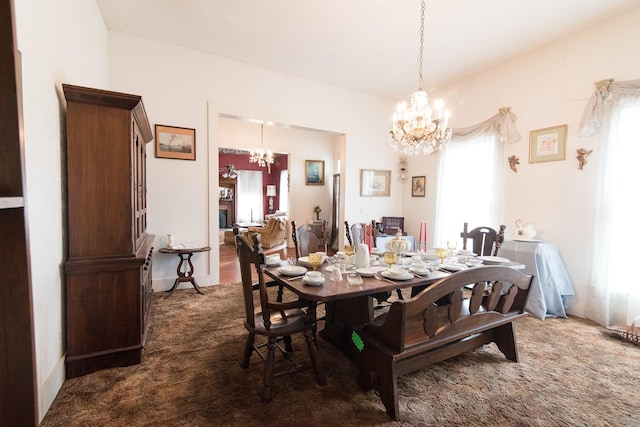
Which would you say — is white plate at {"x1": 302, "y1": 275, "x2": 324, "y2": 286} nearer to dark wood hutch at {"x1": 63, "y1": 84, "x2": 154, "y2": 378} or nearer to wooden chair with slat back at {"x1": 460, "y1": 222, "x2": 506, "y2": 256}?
dark wood hutch at {"x1": 63, "y1": 84, "x2": 154, "y2": 378}

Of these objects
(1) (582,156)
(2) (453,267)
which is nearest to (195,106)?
(2) (453,267)

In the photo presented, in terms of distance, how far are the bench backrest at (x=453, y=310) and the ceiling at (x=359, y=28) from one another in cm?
269

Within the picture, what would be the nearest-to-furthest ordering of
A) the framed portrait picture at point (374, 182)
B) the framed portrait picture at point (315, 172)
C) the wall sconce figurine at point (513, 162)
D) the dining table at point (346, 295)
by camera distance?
1. the dining table at point (346, 295)
2. the wall sconce figurine at point (513, 162)
3. the framed portrait picture at point (374, 182)
4. the framed portrait picture at point (315, 172)

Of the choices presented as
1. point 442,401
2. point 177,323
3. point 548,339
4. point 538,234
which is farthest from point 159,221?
point 538,234

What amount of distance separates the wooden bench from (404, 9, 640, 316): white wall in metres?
1.90

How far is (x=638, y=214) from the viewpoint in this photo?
111 inches

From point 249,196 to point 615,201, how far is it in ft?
31.7

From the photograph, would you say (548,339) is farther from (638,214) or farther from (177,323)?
(177,323)

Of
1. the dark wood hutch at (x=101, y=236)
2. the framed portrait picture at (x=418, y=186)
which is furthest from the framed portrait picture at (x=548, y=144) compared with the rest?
the dark wood hutch at (x=101, y=236)

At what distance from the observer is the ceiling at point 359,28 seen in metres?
2.89

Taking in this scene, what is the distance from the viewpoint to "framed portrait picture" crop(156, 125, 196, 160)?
3705mm

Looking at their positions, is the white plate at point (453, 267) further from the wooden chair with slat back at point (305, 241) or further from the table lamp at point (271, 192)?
the table lamp at point (271, 192)

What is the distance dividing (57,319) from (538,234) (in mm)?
4775

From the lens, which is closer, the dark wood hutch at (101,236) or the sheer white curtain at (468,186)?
the dark wood hutch at (101,236)
